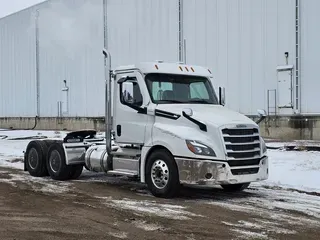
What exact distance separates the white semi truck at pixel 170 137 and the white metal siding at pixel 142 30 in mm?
19171

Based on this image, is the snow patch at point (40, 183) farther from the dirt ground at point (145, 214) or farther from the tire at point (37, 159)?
the tire at point (37, 159)

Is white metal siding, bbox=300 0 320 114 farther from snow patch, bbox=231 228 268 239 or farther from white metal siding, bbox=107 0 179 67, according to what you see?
snow patch, bbox=231 228 268 239

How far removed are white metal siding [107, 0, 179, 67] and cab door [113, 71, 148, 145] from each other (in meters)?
19.6

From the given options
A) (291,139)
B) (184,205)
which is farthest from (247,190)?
(291,139)

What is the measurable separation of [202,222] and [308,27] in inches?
719

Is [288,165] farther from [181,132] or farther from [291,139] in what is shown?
[291,139]

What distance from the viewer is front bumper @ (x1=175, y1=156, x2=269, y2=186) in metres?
9.24

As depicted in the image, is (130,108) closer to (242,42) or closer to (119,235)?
(119,235)

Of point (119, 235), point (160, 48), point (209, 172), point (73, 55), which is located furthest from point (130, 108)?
point (73, 55)

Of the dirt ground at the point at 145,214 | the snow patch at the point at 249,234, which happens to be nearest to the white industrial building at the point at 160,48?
the dirt ground at the point at 145,214

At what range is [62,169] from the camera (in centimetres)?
1259

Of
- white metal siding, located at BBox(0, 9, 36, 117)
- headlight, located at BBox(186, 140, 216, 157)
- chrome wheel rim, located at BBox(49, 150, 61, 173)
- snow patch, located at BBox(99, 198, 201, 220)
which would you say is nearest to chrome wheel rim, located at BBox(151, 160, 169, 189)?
snow patch, located at BBox(99, 198, 201, 220)

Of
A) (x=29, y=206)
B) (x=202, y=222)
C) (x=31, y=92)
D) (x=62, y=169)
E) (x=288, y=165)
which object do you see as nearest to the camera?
(x=202, y=222)

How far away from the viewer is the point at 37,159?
529 inches
